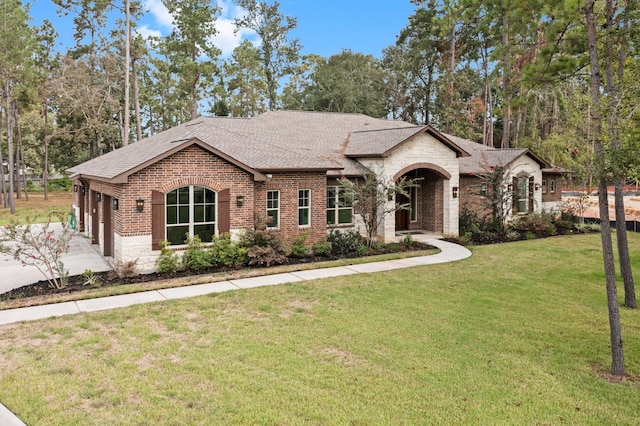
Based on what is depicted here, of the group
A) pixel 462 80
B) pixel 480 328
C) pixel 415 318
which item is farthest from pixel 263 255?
pixel 462 80

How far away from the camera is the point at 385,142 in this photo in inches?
731

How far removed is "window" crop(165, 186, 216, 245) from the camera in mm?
13328

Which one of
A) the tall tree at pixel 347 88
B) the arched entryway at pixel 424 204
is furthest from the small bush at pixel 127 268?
the tall tree at pixel 347 88

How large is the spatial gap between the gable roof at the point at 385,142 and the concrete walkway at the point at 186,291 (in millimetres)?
4502

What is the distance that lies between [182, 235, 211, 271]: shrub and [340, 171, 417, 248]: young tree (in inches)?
210

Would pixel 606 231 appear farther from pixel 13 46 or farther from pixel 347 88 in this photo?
pixel 347 88

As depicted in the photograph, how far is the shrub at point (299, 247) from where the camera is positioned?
15219 mm

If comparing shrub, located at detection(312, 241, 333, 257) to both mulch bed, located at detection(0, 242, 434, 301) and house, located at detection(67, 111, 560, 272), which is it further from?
mulch bed, located at detection(0, 242, 434, 301)

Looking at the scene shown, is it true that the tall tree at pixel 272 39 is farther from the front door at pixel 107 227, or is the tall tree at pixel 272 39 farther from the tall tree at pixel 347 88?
the front door at pixel 107 227

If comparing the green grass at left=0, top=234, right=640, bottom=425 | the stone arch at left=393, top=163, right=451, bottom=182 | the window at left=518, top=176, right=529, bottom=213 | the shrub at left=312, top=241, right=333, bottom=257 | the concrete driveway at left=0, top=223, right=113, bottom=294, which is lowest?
the green grass at left=0, top=234, right=640, bottom=425

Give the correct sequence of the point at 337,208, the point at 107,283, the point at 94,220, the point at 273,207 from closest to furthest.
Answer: the point at 107,283, the point at 273,207, the point at 337,208, the point at 94,220

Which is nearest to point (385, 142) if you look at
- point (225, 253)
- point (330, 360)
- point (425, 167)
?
point (425, 167)

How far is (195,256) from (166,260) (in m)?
0.76

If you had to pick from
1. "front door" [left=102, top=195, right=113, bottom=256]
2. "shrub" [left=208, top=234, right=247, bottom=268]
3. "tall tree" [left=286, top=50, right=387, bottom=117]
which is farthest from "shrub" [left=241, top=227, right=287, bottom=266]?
"tall tree" [left=286, top=50, right=387, bottom=117]
